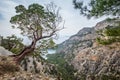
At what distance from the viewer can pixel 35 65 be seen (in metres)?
30.9

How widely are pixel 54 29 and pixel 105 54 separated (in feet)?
199

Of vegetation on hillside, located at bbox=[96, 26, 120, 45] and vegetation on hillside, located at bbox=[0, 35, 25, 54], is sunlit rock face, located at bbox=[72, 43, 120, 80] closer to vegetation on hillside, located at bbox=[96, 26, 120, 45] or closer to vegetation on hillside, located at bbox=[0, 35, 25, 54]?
vegetation on hillside, located at bbox=[0, 35, 25, 54]

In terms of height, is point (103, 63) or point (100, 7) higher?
point (100, 7)

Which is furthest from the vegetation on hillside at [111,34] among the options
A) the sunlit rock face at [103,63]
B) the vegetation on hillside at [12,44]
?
the sunlit rock face at [103,63]

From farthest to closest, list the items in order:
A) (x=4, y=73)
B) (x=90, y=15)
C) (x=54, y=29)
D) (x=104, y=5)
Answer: (x=54, y=29)
(x=4, y=73)
(x=90, y=15)
(x=104, y=5)

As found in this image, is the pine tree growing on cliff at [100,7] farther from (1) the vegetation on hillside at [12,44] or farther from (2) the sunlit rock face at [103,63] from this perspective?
(2) the sunlit rock face at [103,63]

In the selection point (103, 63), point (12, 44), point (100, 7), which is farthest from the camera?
point (103, 63)

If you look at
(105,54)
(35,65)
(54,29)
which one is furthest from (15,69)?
(105,54)

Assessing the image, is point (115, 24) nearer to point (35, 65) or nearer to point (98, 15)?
point (98, 15)

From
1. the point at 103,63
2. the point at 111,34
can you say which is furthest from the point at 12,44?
the point at 103,63

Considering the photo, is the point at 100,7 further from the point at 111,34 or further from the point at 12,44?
the point at 12,44

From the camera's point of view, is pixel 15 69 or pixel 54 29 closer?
pixel 15 69

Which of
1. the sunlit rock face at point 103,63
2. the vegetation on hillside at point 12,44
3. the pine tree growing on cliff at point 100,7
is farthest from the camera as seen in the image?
the sunlit rock face at point 103,63

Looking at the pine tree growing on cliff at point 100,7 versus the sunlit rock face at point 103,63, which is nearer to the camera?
the pine tree growing on cliff at point 100,7
